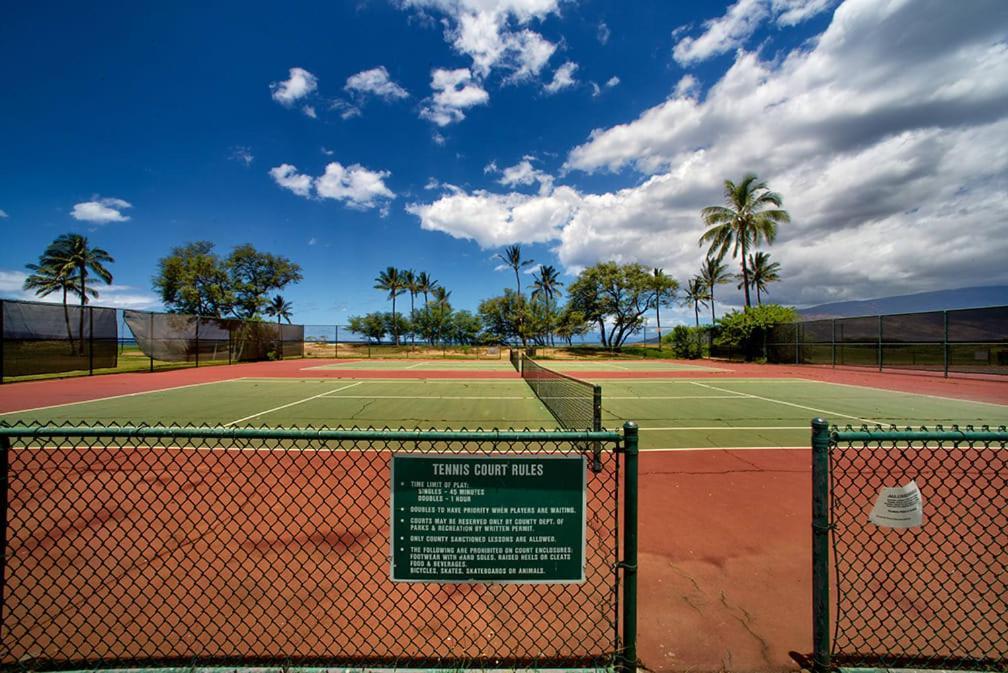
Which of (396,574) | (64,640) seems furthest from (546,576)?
(64,640)

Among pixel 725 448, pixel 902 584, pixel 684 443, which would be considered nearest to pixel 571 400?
pixel 684 443

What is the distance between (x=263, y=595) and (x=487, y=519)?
2140 millimetres

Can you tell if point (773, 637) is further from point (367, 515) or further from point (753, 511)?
point (367, 515)

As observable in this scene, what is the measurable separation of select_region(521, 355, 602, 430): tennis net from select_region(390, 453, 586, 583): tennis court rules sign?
9.08 ft

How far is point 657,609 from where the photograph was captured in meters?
2.82

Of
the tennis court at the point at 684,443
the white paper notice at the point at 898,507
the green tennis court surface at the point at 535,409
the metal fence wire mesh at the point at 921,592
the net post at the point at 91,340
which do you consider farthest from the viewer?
the net post at the point at 91,340

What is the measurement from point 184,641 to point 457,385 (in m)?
13.5

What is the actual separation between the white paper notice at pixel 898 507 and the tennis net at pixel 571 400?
284 cm

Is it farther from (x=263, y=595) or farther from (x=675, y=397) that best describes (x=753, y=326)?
(x=263, y=595)

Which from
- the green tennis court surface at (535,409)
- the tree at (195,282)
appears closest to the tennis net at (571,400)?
the green tennis court surface at (535,409)

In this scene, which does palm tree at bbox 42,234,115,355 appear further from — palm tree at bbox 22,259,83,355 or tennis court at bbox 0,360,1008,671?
tennis court at bbox 0,360,1008,671

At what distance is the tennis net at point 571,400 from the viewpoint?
5.10 metres

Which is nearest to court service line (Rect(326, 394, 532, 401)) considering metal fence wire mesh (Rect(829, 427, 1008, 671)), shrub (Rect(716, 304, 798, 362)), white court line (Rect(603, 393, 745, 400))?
white court line (Rect(603, 393, 745, 400))

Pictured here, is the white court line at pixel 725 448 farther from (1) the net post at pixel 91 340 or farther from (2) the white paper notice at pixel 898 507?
(1) the net post at pixel 91 340
